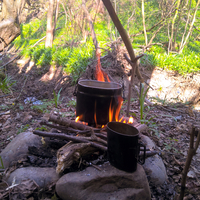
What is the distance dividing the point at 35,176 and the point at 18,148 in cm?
66

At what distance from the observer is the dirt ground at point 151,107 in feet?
8.11

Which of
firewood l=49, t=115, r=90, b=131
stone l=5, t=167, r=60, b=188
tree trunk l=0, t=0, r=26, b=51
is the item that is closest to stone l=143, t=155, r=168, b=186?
firewood l=49, t=115, r=90, b=131

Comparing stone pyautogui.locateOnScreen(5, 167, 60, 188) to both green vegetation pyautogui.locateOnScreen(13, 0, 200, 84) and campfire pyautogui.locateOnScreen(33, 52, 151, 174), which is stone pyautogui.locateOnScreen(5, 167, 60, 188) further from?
green vegetation pyautogui.locateOnScreen(13, 0, 200, 84)

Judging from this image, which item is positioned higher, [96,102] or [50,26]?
[50,26]

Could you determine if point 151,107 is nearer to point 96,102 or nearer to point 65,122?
point 96,102

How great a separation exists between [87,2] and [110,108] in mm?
7882

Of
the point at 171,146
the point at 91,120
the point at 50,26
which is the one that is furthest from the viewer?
the point at 50,26

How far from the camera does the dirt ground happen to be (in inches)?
97.3

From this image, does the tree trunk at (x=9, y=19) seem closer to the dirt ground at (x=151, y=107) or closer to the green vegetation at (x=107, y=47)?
the dirt ground at (x=151, y=107)

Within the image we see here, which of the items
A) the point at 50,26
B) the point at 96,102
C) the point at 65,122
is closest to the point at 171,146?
the point at 96,102

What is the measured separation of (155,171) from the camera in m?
2.12

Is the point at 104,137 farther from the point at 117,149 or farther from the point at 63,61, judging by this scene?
the point at 63,61

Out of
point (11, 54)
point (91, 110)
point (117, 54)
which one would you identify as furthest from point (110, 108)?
point (11, 54)

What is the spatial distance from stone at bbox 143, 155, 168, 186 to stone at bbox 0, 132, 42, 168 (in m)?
1.53
